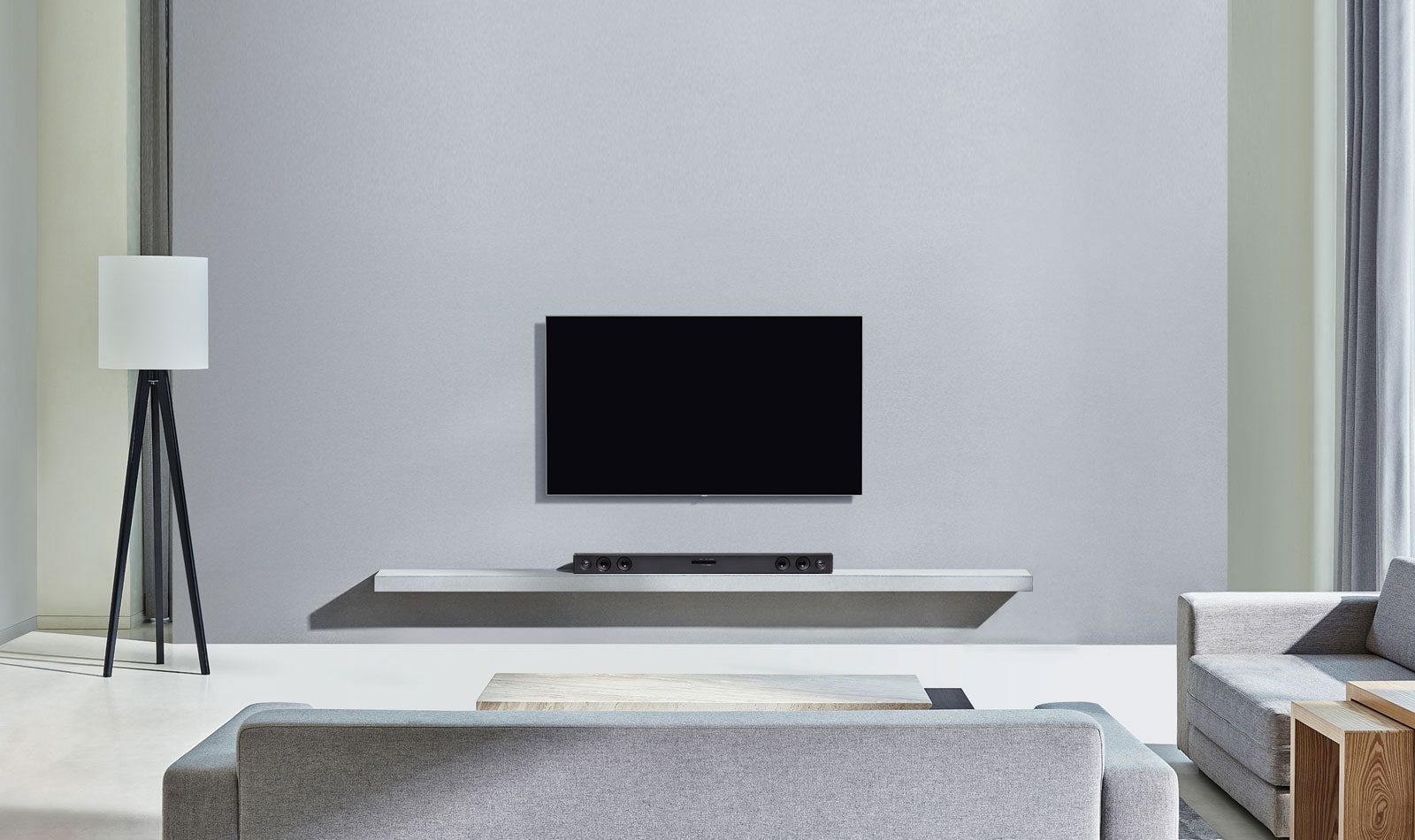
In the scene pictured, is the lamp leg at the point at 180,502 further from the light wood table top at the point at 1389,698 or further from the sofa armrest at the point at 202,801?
the light wood table top at the point at 1389,698

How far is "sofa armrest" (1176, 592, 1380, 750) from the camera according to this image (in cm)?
360

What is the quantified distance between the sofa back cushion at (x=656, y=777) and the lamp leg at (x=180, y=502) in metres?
3.31

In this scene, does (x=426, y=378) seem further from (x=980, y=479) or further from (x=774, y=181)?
(x=980, y=479)

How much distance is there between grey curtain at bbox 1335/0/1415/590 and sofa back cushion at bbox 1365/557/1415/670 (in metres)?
1.45

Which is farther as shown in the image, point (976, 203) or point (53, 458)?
point (53, 458)

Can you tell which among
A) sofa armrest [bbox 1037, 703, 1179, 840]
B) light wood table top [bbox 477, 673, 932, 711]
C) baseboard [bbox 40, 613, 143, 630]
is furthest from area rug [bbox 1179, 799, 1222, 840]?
baseboard [bbox 40, 613, 143, 630]

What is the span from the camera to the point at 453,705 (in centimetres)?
430

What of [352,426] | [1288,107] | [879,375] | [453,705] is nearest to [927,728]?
[453,705]

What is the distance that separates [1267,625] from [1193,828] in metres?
0.81

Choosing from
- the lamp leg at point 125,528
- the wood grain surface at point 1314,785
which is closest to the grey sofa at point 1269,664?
the wood grain surface at point 1314,785

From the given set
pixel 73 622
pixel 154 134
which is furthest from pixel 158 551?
pixel 154 134

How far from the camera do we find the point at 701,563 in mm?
5203

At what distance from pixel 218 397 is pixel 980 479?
3348 mm

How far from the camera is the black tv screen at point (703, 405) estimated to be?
5.22 m
